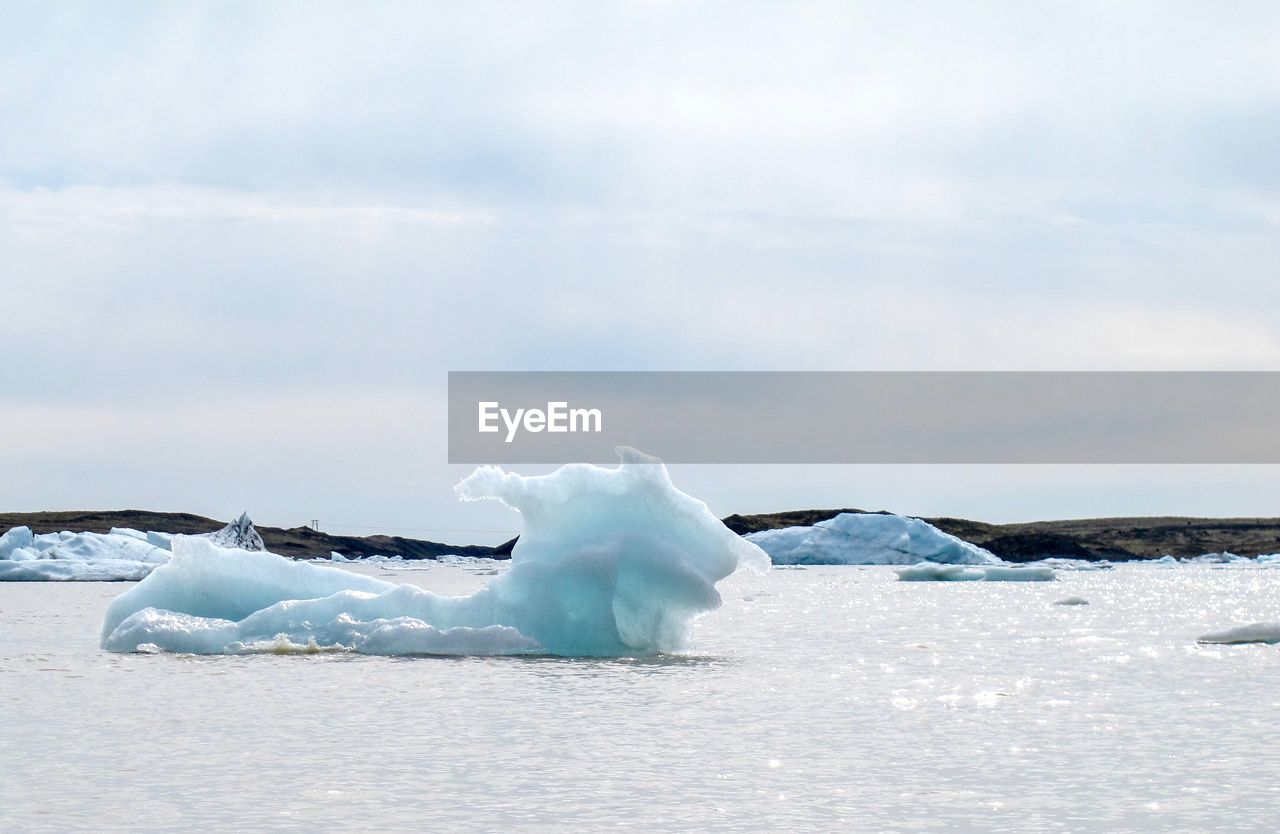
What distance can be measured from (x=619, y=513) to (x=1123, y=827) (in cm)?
1044

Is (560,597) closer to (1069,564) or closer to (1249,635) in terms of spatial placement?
(1249,635)

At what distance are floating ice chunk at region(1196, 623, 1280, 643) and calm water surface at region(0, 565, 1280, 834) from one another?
49cm

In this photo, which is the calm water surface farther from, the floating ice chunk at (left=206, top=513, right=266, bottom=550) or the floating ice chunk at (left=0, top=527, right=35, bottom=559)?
the floating ice chunk at (left=0, top=527, right=35, bottom=559)

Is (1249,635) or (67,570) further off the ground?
(1249,635)

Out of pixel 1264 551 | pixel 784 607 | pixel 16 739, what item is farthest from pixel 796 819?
pixel 1264 551

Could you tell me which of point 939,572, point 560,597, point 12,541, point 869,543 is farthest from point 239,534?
point 560,597

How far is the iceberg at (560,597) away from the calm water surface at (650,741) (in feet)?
2.21

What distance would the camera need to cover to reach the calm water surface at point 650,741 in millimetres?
7379

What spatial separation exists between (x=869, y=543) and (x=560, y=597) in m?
60.1

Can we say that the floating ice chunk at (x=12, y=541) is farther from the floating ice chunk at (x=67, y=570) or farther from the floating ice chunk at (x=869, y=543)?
the floating ice chunk at (x=869, y=543)

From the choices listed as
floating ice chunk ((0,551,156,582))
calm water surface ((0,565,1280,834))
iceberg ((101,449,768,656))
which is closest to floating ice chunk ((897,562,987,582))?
floating ice chunk ((0,551,156,582))

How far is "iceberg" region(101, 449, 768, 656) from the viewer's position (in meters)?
16.7

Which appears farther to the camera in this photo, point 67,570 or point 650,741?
point 67,570

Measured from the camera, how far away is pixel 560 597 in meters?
17.0
